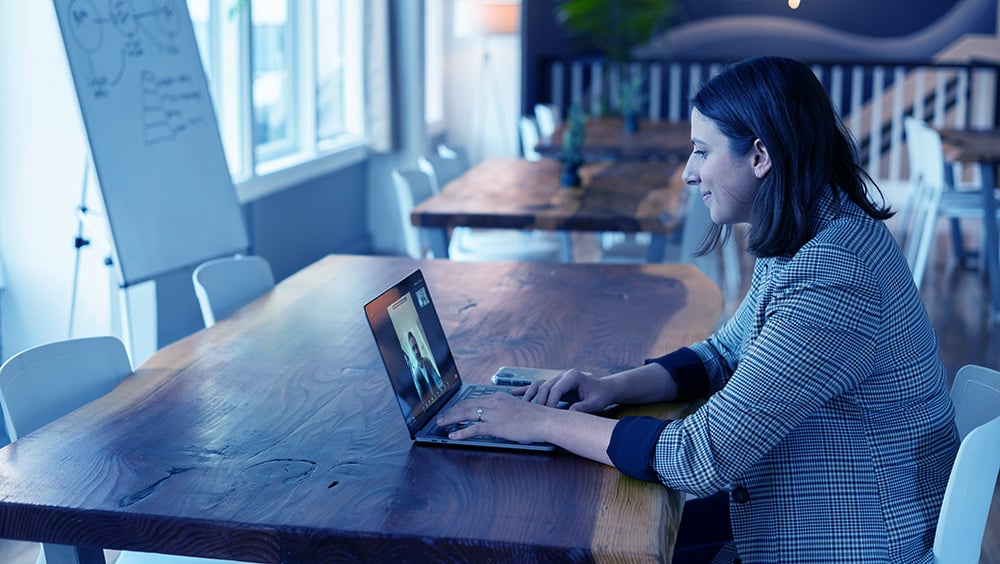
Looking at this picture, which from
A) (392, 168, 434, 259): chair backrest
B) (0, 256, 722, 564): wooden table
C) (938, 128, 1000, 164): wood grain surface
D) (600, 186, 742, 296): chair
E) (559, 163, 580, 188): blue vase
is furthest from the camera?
(938, 128, 1000, 164): wood grain surface

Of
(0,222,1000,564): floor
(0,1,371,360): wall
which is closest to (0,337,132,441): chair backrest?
(0,1,371,360): wall

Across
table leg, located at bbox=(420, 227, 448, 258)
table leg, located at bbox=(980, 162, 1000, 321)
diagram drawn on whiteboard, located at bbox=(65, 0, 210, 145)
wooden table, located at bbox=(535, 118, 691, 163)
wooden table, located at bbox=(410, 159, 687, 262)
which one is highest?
diagram drawn on whiteboard, located at bbox=(65, 0, 210, 145)

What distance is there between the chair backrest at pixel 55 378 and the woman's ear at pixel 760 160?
3.88 feet

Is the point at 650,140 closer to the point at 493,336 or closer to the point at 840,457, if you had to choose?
the point at 493,336

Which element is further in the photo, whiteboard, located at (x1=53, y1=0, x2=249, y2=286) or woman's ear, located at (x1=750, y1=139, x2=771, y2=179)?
whiteboard, located at (x1=53, y1=0, x2=249, y2=286)

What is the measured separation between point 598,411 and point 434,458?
1.05ft

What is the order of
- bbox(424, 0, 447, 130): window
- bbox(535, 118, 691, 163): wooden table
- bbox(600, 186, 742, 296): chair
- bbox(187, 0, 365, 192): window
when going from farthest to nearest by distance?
bbox(424, 0, 447, 130): window
bbox(535, 118, 691, 163): wooden table
bbox(187, 0, 365, 192): window
bbox(600, 186, 742, 296): chair

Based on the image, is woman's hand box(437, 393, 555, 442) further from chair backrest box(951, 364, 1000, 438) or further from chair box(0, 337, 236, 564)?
chair backrest box(951, 364, 1000, 438)

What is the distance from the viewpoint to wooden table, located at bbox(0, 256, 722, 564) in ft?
4.29

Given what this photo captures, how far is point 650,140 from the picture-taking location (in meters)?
6.12

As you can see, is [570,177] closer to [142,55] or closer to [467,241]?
[467,241]

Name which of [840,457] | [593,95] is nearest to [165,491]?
[840,457]

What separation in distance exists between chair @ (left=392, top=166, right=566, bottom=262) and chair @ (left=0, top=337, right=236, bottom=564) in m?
2.16

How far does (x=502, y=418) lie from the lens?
5.11ft
